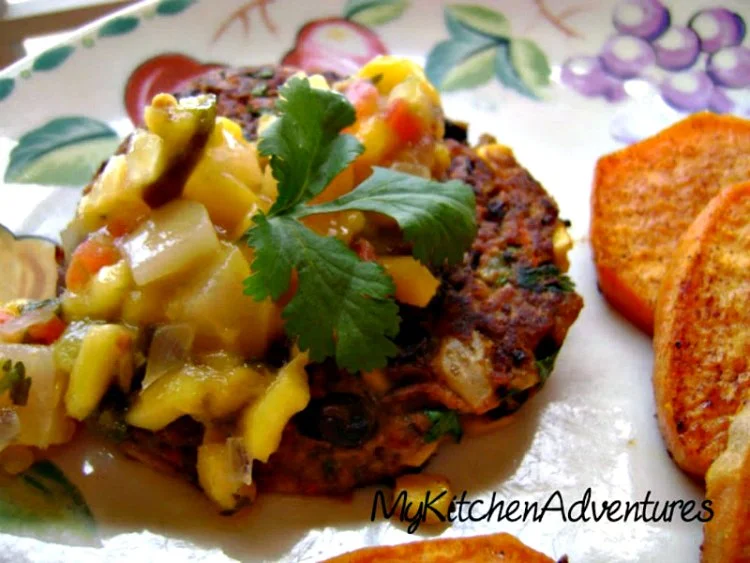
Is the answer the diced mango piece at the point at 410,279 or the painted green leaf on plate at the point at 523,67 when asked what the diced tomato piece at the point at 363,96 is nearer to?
the diced mango piece at the point at 410,279

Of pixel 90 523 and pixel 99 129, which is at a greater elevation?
pixel 99 129

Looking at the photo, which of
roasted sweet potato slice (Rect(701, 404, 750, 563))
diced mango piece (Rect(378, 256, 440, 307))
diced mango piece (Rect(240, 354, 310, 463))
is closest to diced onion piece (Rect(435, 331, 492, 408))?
diced mango piece (Rect(378, 256, 440, 307))

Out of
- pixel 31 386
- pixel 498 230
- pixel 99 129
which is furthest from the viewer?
pixel 99 129

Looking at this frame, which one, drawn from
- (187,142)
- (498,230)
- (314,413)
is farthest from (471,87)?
(314,413)

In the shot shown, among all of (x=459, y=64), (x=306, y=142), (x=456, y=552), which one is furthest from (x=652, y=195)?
(x=456, y=552)

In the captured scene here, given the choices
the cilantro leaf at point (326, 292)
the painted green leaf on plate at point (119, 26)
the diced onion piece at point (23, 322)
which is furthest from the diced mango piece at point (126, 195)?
the painted green leaf on plate at point (119, 26)

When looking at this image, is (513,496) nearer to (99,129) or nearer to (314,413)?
(314,413)
